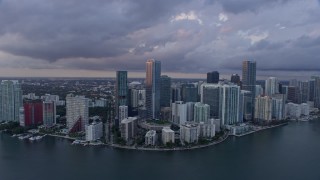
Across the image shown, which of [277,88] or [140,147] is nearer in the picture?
[140,147]

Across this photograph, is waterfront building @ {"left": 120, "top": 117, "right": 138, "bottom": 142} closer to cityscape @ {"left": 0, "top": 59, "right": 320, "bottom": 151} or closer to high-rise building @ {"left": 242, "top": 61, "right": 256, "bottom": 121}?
cityscape @ {"left": 0, "top": 59, "right": 320, "bottom": 151}

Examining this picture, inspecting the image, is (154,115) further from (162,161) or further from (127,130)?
(162,161)

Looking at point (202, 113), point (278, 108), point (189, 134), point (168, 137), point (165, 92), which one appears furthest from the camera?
point (165, 92)

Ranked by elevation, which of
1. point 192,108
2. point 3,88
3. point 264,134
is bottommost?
point 264,134

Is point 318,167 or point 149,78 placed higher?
point 149,78

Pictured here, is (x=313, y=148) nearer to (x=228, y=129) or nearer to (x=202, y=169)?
(x=228, y=129)

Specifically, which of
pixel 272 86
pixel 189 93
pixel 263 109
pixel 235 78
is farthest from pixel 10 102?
pixel 272 86

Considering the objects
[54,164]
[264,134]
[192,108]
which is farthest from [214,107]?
[54,164]

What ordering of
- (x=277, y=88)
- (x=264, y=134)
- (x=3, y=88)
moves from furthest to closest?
(x=277, y=88) < (x=3, y=88) < (x=264, y=134)
